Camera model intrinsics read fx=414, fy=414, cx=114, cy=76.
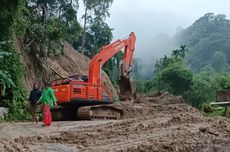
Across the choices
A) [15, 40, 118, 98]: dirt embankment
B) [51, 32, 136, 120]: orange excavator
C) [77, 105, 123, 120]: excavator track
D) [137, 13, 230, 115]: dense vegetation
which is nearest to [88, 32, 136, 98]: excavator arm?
[51, 32, 136, 120]: orange excavator

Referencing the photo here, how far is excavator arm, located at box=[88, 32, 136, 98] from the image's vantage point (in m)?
16.9

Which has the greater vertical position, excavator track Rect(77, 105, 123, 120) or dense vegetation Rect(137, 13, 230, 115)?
dense vegetation Rect(137, 13, 230, 115)

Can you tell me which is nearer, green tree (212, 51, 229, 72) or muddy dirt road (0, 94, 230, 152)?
muddy dirt road (0, 94, 230, 152)

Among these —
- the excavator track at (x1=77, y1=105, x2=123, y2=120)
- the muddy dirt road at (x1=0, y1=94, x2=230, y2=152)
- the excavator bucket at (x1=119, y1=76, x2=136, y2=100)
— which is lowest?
the muddy dirt road at (x1=0, y1=94, x2=230, y2=152)

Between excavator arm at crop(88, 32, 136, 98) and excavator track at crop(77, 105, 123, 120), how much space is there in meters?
1.20

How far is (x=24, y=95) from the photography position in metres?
18.2

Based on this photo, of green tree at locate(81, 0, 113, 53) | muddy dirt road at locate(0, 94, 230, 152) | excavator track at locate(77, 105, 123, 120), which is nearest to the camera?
muddy dirt road at locate(0, 94, 230, 152)

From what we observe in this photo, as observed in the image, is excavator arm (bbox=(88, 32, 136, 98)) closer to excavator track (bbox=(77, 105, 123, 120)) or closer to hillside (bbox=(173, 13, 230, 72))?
excavator track (bbox=(77, 105, 123, 120))

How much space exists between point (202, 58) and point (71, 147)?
8997 cm

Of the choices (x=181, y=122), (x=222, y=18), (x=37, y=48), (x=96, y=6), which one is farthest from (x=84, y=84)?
(x=222, y=18)

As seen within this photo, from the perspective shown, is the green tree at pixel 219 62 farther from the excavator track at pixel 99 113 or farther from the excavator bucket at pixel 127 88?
the excavator track at pixel 99 113

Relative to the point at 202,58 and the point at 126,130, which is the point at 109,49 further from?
the point at 202,58

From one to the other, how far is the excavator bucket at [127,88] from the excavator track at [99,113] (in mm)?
1988

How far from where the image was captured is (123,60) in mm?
18828
